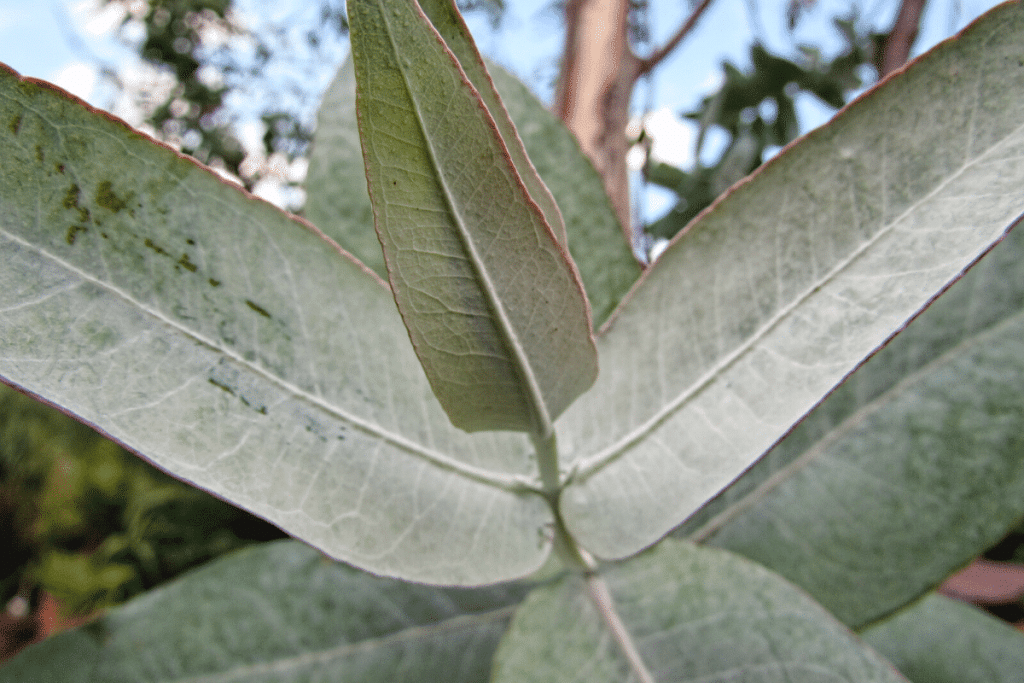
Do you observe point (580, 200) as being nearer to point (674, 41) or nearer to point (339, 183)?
point (339, 183)

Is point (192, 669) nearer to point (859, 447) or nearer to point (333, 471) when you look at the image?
point (333, 471)

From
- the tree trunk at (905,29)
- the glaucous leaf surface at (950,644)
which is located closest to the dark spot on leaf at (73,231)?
the glaucous leaf surface at (950,644)

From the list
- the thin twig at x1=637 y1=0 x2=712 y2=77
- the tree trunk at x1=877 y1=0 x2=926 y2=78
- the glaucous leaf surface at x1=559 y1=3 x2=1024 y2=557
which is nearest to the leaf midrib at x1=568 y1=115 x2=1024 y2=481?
the glaucous leaf surface at x1=559 y1=3 x2=1024 y2=557

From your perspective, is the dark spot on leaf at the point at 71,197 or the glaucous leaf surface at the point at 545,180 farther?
the glaucous leaf surface at the point at 545,180

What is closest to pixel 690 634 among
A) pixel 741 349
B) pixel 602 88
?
pixel 741 349

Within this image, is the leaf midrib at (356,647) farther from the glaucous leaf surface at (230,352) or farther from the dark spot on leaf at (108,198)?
the dark spot on leaf at (108,198)

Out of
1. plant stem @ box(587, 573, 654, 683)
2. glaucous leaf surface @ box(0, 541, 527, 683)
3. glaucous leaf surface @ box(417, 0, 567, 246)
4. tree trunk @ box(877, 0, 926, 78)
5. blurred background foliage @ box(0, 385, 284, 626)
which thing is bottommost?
blurred background foliage @ box(0, 385, 284, 626)

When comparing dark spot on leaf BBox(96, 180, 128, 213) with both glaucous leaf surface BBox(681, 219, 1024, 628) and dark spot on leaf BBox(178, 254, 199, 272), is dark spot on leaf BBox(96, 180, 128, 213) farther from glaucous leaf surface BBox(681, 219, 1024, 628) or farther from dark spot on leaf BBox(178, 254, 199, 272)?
glaucous leaf surface BBox(681, 219, 1024, 628)
